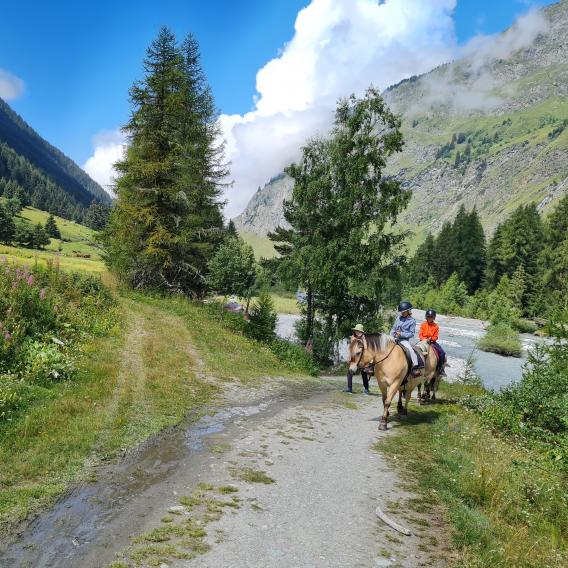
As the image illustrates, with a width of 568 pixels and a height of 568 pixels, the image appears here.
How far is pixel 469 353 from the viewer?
153ft

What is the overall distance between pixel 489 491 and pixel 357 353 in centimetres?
499

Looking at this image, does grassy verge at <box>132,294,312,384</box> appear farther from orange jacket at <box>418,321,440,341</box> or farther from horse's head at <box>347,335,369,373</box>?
orange jacket at <box>418,321,440,341</box>

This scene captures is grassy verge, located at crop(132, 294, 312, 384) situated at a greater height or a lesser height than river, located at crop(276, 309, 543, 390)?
greater

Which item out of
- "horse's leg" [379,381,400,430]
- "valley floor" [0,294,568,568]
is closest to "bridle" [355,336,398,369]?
"horse's leg" [379,381,400,430]

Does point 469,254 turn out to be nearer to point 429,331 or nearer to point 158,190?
point 158,190

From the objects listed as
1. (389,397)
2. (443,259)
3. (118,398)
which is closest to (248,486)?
(118,398)

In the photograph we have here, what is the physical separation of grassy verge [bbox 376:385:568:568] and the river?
12.2 metres

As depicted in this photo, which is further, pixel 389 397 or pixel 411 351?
pixel 411 351

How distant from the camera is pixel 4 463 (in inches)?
283

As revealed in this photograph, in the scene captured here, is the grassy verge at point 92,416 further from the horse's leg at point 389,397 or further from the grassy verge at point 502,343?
the grassy verge at point 502,343

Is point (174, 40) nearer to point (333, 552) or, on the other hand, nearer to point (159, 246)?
point (159, 246)

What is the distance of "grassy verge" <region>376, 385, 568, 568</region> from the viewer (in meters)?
6.04

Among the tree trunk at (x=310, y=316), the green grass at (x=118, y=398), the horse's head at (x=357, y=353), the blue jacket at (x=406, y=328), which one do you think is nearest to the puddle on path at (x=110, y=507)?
the green grass at (x=118, y=398)

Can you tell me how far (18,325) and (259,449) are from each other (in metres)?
8.32
